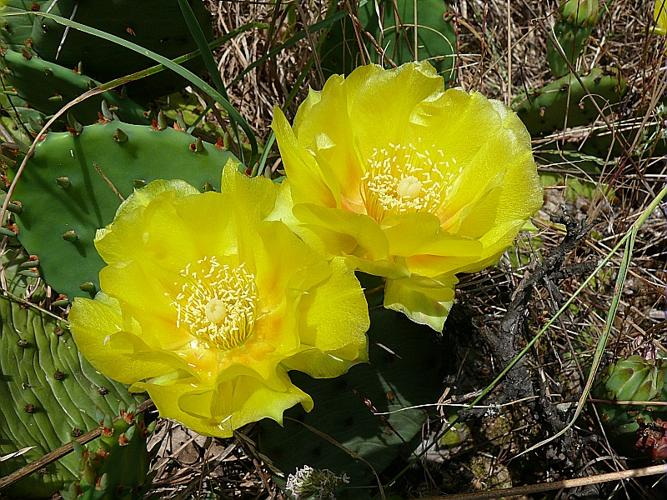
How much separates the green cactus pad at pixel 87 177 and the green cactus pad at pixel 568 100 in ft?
2.86

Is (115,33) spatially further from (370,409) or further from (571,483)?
(571,483)

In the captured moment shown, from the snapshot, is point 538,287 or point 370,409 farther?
point 538,287

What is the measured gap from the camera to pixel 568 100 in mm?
1549

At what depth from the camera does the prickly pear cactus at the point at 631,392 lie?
3.82ft

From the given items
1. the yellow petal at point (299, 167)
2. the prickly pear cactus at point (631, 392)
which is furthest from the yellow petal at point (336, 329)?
the prickly pear cactus at point (631, 392)

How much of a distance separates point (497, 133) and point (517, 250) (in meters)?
A: 0.62

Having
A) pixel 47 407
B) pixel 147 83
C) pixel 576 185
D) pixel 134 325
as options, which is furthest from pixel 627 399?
pixel 147 83

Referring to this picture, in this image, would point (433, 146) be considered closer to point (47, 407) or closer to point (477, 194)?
point (477, 194)

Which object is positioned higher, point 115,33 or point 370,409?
point 115,33

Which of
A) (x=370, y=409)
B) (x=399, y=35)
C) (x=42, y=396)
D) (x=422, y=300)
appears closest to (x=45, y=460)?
(x=42, y=396)

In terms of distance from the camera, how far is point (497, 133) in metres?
0.93

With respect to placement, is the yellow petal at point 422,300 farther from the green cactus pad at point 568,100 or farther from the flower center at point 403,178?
the green cactus pad at point 568,100

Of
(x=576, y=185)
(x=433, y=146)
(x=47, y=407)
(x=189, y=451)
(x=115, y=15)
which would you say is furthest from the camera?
(x=576, y=185)

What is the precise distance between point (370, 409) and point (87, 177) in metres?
0.59
